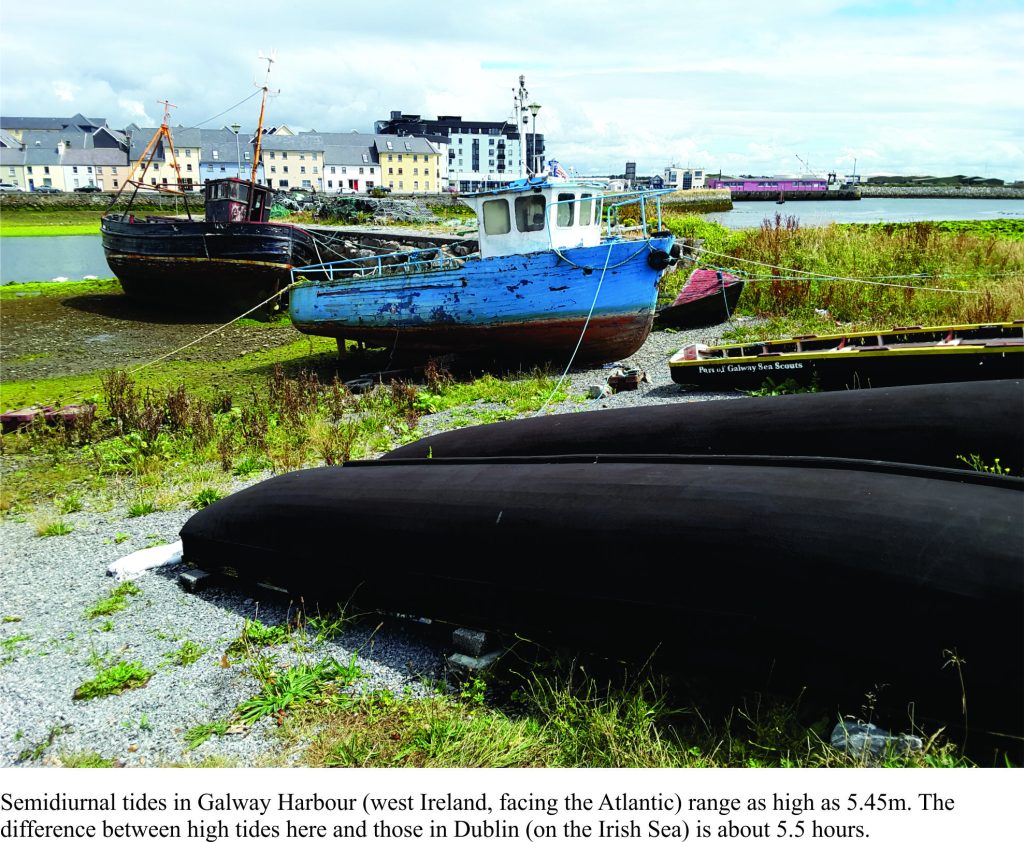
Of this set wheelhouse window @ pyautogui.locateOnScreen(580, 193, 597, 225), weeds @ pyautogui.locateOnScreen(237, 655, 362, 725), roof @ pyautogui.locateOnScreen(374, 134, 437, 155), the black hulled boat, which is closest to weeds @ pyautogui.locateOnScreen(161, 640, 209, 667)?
weeds @ pyautogui.locateOnScreen(237, 655, 362, 725)

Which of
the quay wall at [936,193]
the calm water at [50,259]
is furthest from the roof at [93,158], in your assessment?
the quay wall at [936,193]

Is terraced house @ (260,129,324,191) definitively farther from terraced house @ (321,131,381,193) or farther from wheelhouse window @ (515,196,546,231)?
wheelhouse window @ (515,196,546,231)

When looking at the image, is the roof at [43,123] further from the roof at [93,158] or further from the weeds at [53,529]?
the weeds at [53,529]

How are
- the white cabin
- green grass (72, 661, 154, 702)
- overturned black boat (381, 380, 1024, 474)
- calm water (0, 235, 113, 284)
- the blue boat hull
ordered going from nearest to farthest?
green grass (72, 661, 154, 702), overturned black boat (381, 380, 1024, 474), the blue boat hull, the white cabin, calm water (0, 235, 113, 284)

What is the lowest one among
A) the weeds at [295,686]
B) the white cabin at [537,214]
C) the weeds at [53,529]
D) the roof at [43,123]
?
the weeds at [53,529]

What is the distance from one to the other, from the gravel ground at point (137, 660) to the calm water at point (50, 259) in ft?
116

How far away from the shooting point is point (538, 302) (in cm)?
1428

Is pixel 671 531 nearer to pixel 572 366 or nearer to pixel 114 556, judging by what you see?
pixel 114 556

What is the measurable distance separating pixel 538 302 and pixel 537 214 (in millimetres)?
1847

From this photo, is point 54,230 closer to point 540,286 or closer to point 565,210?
point 565,210

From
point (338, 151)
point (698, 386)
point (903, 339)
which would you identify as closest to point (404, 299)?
point (698, 386)

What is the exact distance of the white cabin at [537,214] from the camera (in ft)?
47.7

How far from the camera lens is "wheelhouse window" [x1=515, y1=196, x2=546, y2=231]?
48.1ft

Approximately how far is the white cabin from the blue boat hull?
720 mm
